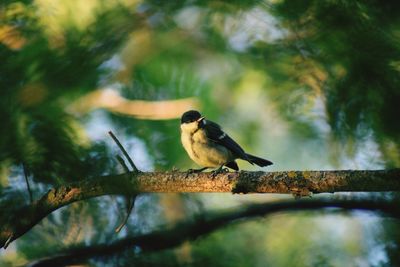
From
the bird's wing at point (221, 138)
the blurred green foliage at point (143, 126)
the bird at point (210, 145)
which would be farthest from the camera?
the bird's wing at point (221, 138)

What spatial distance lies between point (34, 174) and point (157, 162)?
0.80 meters

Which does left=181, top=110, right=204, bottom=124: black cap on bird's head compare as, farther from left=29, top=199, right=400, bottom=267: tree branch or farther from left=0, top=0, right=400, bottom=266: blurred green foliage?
left=29, top=199, right=400, bottom=267: tree branch

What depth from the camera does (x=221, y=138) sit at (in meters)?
3.95

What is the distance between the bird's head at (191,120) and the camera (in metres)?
3.60

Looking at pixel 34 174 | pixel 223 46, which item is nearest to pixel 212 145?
pixel 223 46

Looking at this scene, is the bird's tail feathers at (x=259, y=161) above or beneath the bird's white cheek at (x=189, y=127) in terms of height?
beneath

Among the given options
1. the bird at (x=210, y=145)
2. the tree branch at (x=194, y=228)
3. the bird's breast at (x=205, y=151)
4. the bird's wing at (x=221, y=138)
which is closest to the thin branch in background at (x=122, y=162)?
the tree branch at (x=194, y=228)

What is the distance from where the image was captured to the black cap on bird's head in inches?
143

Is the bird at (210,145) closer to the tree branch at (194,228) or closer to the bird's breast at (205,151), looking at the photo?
the bird's breast at (205,151)

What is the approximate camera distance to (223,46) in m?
2.63

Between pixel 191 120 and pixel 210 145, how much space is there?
332 millimetres

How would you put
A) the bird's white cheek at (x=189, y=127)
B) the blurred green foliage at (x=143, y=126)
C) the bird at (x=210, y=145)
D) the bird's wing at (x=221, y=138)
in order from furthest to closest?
the bird's wing at (x=221, y=138), the bird at (x=210, y=145), the bird's white cheek at (x=189, y=127), the blurred green foliage at (x=143, y=126)

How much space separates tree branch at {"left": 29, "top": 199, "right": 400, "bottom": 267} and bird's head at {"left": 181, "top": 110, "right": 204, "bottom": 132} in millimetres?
1833

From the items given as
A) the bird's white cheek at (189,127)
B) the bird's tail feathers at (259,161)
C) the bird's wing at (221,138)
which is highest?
the bird's white cheek at (189,127)
